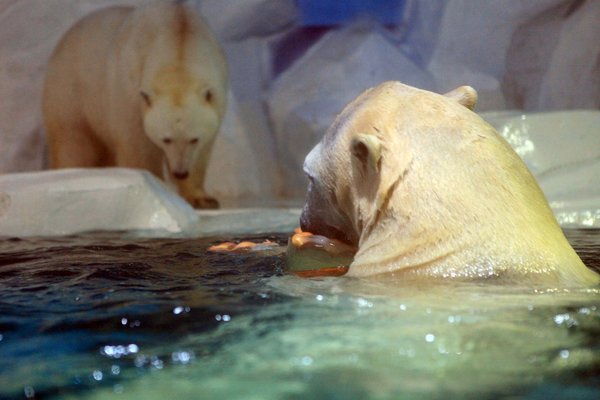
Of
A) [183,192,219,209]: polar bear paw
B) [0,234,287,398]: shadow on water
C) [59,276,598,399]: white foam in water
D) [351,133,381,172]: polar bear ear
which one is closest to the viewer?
[59,276,598,399]: white foam in water

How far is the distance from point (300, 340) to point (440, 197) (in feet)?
2.55

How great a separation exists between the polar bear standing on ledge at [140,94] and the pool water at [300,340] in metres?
5.04

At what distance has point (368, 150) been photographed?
7.72 ft

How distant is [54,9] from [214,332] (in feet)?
30.4

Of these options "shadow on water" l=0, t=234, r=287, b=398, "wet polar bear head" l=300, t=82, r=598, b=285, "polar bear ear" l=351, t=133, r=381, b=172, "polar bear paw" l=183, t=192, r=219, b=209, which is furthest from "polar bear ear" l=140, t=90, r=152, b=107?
"polar bear ear" l=351, t=133, r=381, b=172

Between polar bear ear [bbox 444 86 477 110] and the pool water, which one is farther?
polar bear ear [bbox 444 86 477 110]

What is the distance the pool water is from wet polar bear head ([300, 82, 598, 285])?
0.10m

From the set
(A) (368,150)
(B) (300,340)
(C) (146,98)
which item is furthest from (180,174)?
(B) (300,340)

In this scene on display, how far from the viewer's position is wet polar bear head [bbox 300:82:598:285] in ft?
6.94

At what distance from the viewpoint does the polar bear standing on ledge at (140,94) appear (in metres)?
7.39

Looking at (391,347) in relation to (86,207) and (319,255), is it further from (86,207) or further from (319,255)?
(86,207)

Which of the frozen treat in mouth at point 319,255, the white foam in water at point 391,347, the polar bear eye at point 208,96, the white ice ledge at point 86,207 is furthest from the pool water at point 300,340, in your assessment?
the polar bear eye at point 208,96

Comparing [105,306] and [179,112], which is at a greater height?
[105,306]

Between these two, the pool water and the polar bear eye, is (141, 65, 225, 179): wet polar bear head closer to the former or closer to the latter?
the polar bear eye
